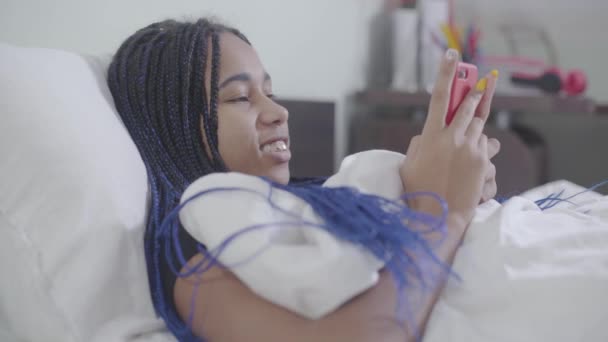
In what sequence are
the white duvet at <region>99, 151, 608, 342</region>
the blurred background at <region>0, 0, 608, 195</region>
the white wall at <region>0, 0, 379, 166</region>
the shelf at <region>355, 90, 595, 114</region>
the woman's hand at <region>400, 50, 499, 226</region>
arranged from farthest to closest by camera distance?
the shelf at <region>355, 90, 595, 114</region> < the blurred background at <region>0, 0, 608, 195</region> < the white wall at <region>0, 0, 379, 166</region> < the woman's hand at <region>400, 50, 499, 226</region> < the white duvet at <region>99, 151, 608, 342</region>

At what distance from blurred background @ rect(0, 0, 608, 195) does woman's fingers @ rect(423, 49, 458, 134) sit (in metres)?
0.53

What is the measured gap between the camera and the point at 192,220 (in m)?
0.50

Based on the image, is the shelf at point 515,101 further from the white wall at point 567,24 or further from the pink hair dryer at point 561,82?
the white wall at point 567,24

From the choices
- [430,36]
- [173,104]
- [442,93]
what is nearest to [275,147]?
[173,104]

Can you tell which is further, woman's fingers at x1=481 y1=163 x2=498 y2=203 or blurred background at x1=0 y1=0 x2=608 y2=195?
blurred background at x1=0 y1=0 x2=608 y2=195

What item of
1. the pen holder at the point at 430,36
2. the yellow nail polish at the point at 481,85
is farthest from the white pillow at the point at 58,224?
the pen holder at the point at 430,36

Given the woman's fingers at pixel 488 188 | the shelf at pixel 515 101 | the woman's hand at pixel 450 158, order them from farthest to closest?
the shelf at pixel 515 101
the woman's fingers at pixel 488 188
the woman's hand at pixel 450 158

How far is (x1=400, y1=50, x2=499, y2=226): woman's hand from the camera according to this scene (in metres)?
0.55

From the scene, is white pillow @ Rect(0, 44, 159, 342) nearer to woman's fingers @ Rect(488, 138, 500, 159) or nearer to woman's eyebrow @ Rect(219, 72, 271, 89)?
woman's eyebrow @ Rect(219, 72, 271, 89)

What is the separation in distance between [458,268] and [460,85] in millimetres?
193

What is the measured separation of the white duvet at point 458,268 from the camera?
44cm

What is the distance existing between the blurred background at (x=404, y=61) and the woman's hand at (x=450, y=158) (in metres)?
0.52

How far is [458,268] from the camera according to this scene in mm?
516

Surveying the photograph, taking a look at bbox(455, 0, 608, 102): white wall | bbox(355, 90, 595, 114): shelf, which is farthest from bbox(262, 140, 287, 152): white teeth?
bbox(455, 0, 608, 102): white wall
